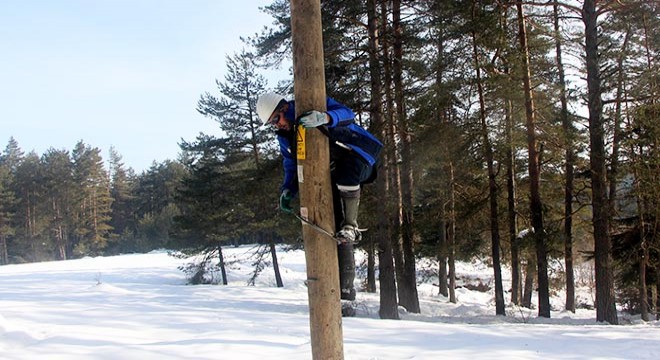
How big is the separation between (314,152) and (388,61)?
10692 millimetres

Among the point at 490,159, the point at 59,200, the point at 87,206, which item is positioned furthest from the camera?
the point at 87,206

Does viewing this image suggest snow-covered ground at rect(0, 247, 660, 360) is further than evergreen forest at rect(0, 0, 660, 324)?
No

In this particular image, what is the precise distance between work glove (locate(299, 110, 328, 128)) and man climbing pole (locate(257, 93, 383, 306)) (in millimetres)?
124

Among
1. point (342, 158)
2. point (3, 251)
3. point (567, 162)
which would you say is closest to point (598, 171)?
point (567, 162)

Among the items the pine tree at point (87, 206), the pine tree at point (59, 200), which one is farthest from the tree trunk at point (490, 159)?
the pine tree at point (59, 200)

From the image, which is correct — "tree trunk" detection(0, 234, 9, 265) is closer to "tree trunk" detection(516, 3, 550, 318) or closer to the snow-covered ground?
the snow-covered ground

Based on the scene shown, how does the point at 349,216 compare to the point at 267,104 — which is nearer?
the point at 267,104

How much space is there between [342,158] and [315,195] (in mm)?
657

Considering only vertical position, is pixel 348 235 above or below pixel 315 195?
below

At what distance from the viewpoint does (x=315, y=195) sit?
2.74m

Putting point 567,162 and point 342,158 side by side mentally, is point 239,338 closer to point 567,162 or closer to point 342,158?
point 342,158

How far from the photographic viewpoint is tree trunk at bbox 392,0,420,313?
41.7ft

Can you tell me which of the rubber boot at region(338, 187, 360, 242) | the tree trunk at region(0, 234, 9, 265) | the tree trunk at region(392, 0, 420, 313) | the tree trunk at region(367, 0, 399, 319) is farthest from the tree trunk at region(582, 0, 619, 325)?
the tree trunk at region(0, 234, 9, 265)

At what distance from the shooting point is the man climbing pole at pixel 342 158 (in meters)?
3.03
